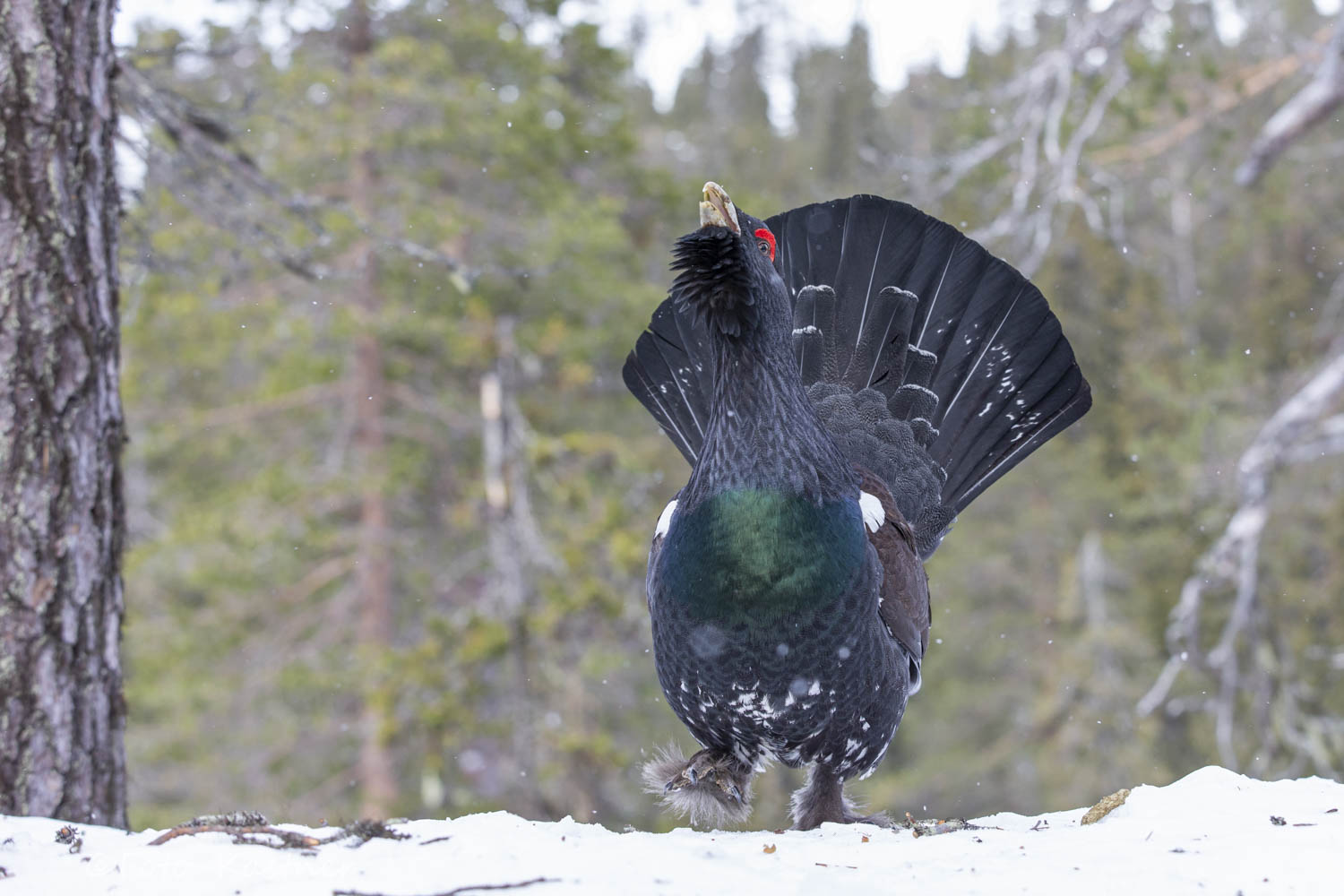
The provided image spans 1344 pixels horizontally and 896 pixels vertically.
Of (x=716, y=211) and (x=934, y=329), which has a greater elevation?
(x=934, y=329)

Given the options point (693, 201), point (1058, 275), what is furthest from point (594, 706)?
point (1058, 275)

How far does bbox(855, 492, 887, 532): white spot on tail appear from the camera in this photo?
3758 mm

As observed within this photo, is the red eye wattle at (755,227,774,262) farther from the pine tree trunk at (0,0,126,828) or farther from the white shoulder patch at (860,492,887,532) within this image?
the pine tree trunk at (0,0,126,828)

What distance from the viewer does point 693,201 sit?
12.6 m

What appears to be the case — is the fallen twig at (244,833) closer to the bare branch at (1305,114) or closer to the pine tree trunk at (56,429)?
the pine tree trunk at (56,429)

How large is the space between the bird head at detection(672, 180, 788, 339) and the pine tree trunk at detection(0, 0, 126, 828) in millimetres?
1931

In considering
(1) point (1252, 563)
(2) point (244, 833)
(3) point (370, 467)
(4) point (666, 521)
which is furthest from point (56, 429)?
(3) point (370, 467)

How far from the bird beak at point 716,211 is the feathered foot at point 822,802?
6.23 feet

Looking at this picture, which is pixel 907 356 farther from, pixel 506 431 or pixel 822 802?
pixel 506 431

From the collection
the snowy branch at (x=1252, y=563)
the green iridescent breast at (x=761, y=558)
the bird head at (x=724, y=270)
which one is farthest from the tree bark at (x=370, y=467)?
the green iridescent breast at (x=761, y=558)

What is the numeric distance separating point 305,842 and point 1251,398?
52.2 feet

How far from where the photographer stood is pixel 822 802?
3.94 metres

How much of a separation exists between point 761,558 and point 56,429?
2241mm

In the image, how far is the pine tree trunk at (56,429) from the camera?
3344 mm
